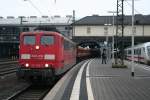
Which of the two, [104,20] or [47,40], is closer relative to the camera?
[47,40]

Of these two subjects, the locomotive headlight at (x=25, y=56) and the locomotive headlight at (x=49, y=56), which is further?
the locomotive headlight at (x=25, y=56)

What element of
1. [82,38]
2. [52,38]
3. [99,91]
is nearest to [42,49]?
[52,38]

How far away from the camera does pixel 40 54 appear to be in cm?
2220

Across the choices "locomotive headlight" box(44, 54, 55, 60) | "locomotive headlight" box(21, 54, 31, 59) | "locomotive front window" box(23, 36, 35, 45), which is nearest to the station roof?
"locomotive front window" box(23, 36, 35, 45)

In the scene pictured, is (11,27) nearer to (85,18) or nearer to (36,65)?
(85,18)

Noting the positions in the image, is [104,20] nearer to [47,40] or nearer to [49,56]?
[47,40]

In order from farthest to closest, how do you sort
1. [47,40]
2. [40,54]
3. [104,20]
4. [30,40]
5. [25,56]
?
[104,20]
[30,40]
[47,40]
[25,56]
[40,54]

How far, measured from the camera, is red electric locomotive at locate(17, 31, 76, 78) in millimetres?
21641

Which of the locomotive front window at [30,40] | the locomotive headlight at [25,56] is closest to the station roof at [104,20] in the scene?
the locomotive front window at [30,40]

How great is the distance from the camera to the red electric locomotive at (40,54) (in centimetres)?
2164

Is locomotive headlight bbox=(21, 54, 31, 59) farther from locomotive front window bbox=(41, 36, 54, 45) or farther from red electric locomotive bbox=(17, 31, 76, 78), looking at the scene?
locomotive front window bbox=(41, 36, 54, 45)

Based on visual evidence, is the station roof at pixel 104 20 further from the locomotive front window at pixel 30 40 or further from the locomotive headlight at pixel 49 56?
the locomotive headlight at pixel 49 56

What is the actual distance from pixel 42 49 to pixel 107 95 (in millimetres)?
8719

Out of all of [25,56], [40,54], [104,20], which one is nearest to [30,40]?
[25,56]
